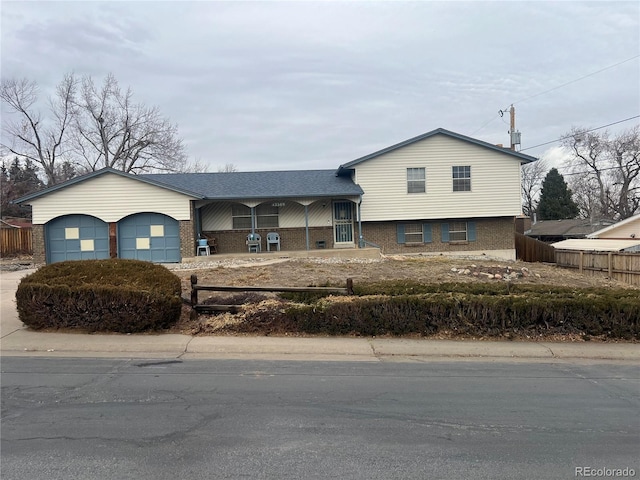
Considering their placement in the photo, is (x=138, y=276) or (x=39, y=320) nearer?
(x=39, y=320)

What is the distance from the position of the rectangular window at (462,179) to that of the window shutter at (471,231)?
2.10m

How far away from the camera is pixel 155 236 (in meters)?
24.1

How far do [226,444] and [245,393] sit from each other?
56.3 inches

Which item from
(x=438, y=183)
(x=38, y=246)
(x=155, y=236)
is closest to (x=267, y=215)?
(x=155, y=236)

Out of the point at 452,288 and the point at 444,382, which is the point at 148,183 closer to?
the point at 452,288

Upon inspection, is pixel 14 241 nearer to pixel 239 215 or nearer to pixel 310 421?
pixel 239 215

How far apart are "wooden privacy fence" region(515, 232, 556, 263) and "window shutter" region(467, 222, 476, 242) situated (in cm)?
452

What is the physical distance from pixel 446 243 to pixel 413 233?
79.7 inches

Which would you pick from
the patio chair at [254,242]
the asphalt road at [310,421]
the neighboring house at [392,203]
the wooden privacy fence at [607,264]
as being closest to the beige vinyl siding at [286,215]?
the neighboring house at [392,203]

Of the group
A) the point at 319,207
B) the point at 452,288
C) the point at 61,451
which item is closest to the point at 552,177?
the point at 319,207

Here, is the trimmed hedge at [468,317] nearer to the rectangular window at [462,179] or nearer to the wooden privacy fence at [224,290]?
the wooden privacy fence at [224,290]

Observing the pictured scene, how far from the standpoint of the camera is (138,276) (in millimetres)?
9242

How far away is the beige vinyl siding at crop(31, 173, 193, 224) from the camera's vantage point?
23.6 m

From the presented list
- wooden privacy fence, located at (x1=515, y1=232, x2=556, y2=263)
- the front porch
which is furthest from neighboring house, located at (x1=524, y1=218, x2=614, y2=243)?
the front porch
